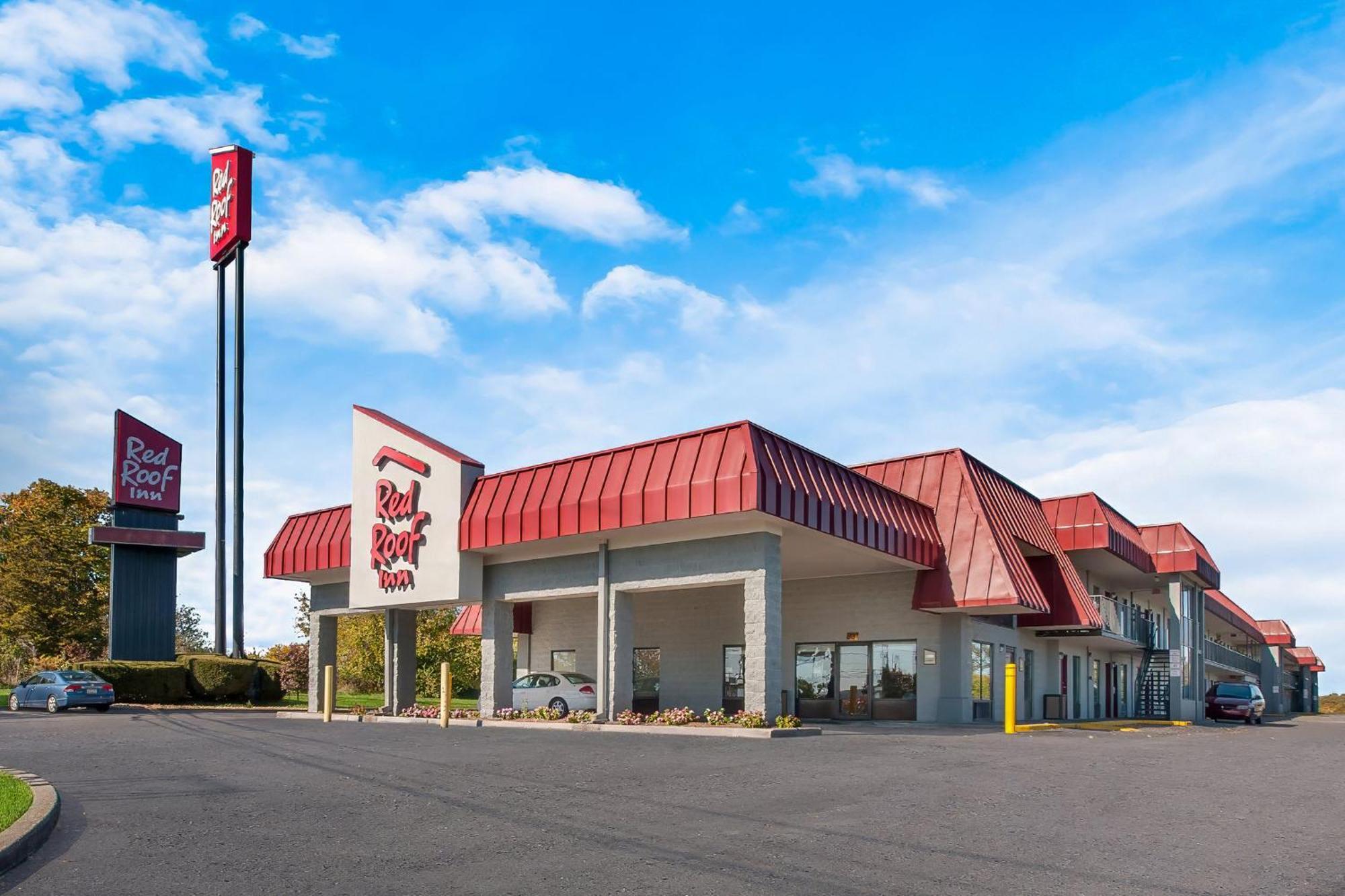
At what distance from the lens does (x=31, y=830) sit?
8727 mm

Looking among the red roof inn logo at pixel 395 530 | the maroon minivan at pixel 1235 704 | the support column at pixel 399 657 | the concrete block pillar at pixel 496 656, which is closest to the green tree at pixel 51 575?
the support column at pixel 399 657

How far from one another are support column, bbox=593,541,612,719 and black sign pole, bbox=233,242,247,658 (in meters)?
23.7

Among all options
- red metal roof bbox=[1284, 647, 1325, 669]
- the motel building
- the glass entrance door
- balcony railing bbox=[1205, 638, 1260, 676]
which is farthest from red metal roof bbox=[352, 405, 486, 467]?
red metal roof bbox=[1284, 647, 1325, 669]

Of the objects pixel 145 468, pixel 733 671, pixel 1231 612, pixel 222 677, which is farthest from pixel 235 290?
pixel 1231 612

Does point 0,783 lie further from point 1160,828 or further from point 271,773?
point 1160,828

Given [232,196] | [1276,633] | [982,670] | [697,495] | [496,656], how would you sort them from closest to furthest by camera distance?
[697,495] < [496,656] < [982,670] < [232,196] < [1276,633]

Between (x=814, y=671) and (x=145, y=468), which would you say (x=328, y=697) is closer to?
(x=814, y=671)

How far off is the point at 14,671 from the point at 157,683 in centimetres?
2213

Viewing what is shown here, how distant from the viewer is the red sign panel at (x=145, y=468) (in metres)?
40.8

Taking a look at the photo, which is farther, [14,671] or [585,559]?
[14,671]

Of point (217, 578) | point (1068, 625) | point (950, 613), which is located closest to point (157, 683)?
point (217, 578)

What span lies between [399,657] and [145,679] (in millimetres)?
11529

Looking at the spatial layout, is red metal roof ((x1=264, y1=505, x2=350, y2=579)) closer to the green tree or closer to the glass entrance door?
the glass entrance door

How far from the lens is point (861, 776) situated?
13445 millimetres
